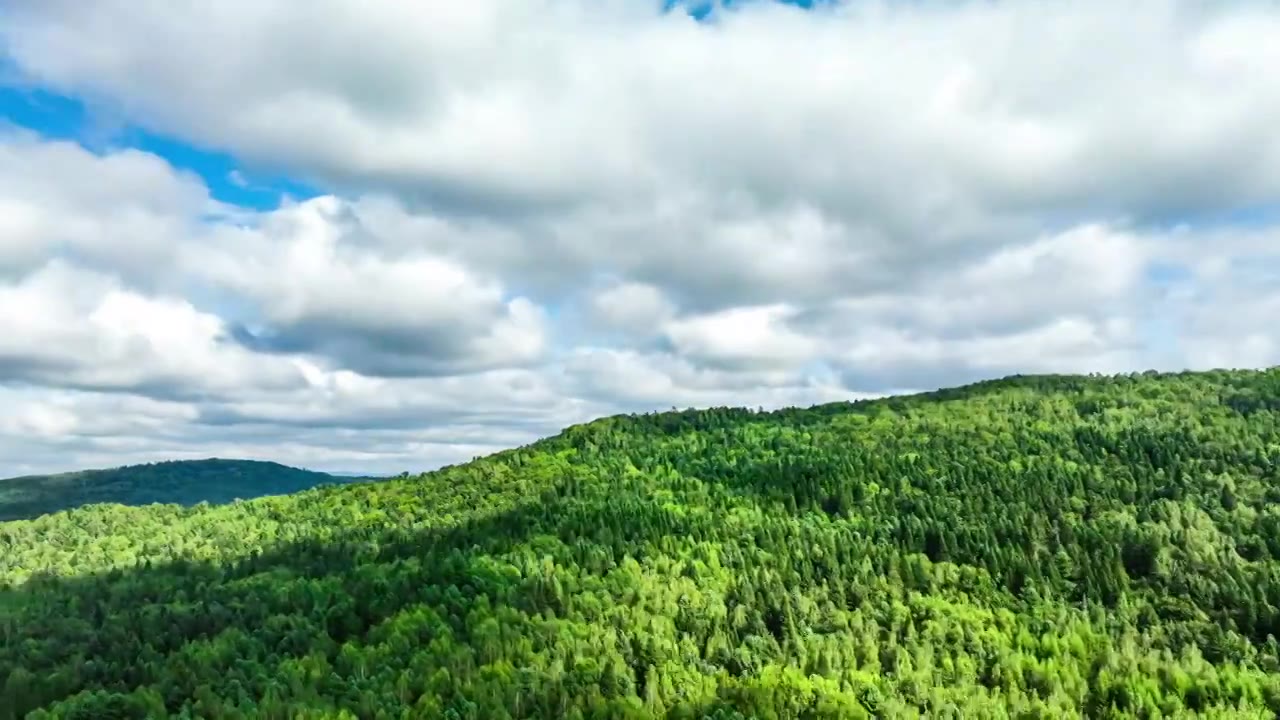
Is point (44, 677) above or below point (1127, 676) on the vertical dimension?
above

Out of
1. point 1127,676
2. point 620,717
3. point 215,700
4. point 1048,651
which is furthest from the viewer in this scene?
point 1048,651

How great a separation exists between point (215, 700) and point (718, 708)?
84.5 metres

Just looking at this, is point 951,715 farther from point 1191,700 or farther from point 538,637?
point 538,637

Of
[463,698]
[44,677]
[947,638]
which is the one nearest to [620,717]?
[463,698]

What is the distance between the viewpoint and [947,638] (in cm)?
19825

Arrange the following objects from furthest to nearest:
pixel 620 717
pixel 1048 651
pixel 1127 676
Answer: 1. pixel 1048 651
2. pixel 1127 676
3. pixel 620 717

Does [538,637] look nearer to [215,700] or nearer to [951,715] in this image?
[215,700]

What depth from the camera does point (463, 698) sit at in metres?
153

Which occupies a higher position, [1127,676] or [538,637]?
[538,637]

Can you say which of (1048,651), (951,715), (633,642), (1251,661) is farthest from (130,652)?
(1251,661)

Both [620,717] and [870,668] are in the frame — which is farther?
[870,668]

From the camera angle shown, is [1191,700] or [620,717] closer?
[620,717]

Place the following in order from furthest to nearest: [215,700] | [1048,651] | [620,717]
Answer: [1048,651], [215,700], [620,717]

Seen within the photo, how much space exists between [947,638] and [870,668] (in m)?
27.5
